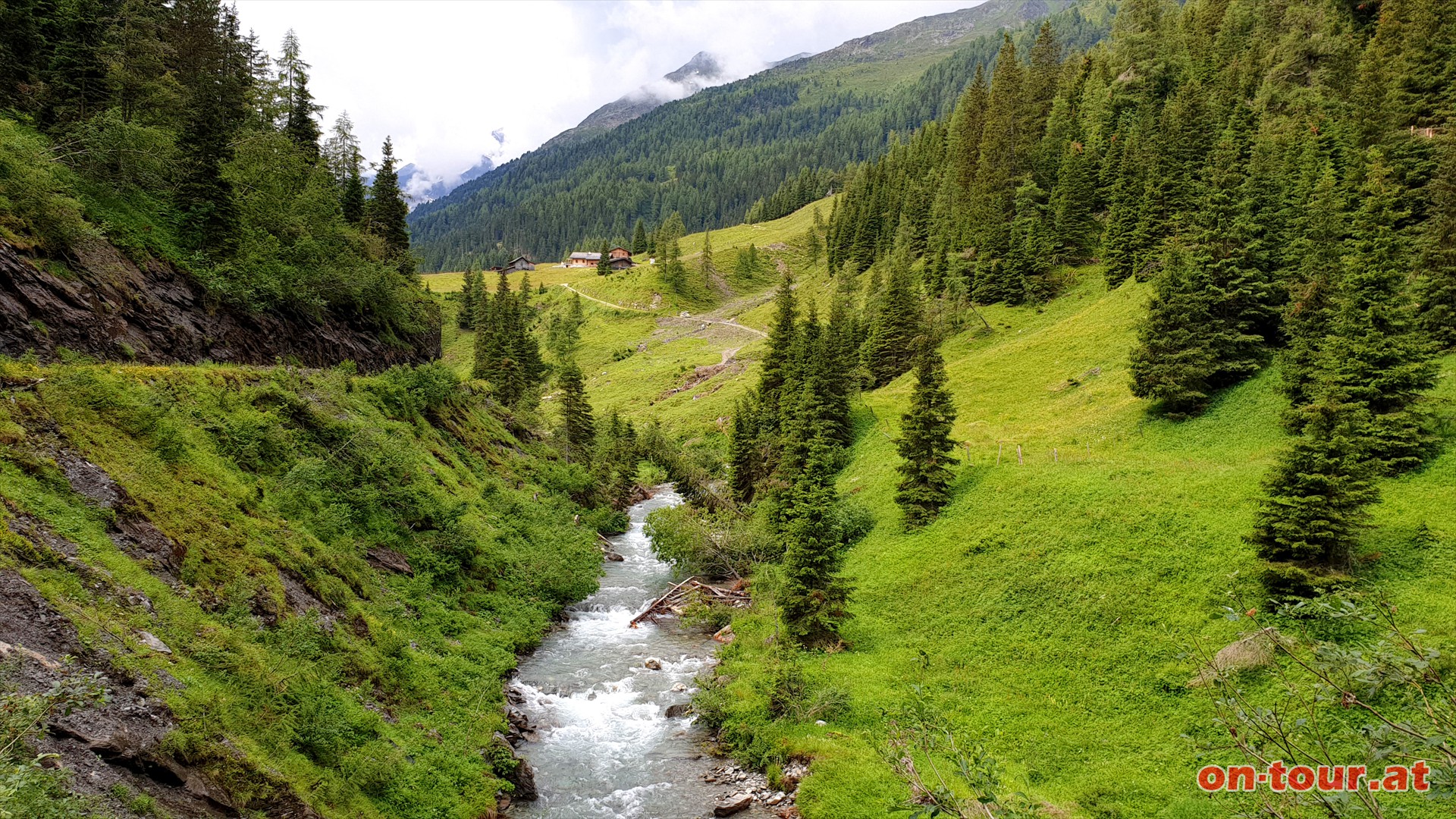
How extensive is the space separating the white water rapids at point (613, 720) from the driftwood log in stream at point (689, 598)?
0.98 meters

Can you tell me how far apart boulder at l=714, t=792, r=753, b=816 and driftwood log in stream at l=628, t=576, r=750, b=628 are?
46.9 ft

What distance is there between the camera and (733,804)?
19.7m

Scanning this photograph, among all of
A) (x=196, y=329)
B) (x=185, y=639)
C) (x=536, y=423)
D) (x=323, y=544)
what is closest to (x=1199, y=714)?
(x=185, y=639)

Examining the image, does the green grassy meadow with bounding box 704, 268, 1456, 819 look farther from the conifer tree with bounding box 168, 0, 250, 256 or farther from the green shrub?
the conifer tree with bounding box 168, 0, 250, 256

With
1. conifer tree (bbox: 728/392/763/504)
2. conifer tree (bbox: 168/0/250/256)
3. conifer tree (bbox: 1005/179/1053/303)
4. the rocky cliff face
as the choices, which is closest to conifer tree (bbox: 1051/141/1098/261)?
conifer tree (bbox: 1005/179/1053/303)

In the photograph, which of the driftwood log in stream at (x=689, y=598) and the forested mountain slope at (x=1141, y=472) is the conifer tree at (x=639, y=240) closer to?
the forested mountain slope at (x=1141, y=472)

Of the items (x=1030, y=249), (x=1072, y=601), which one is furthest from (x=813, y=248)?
(x=1072, y=601)

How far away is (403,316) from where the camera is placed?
48938 millimetres

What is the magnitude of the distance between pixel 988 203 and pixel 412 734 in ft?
264

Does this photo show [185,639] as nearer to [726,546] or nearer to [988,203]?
[726,546]

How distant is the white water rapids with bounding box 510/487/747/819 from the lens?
20094 millimetres

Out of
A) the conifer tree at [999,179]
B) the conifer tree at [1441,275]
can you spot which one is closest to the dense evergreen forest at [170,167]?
the conifer tree at [1441,275]

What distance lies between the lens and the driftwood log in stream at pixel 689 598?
34.8 m

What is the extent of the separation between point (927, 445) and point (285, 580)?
3006cm
